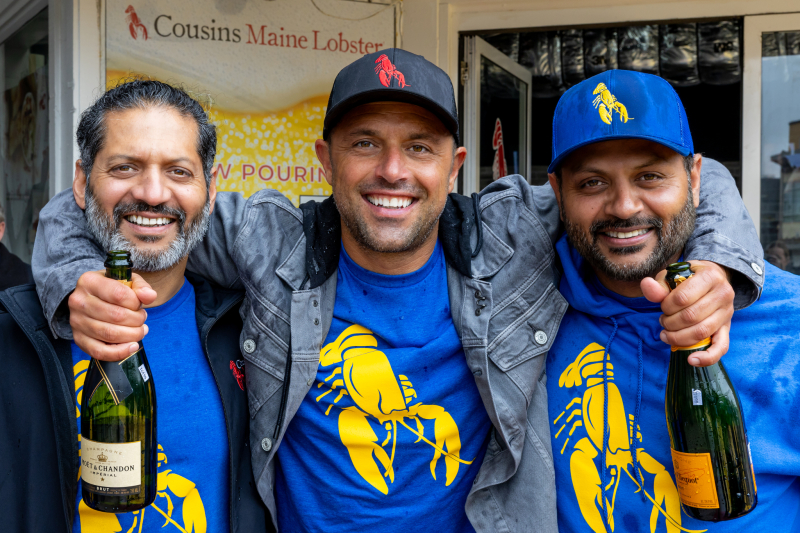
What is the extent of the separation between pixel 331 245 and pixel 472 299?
509mm

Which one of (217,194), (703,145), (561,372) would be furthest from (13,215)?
(703,145)

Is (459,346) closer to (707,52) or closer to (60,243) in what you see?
(60,243)

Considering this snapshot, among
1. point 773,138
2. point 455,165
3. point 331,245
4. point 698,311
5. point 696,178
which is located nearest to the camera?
point 698,311

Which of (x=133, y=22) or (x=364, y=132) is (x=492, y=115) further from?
(x=364, y=132)

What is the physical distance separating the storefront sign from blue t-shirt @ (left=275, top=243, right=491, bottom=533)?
2.18m

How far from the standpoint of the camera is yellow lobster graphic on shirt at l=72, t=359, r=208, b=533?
5.43 feet

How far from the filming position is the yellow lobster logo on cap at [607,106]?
5.63 feet

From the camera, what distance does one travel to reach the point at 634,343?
176cm

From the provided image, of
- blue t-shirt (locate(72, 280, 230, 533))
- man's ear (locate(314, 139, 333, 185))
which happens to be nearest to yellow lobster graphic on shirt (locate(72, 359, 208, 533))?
blue t-shirt (locate(72, 280, 230, 533))

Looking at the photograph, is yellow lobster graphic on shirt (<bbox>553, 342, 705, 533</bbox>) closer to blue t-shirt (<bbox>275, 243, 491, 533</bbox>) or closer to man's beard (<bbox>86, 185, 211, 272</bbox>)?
blue t-shirt (<bbox>275, 243, 491, 533</bbox>)

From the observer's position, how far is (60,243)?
1.77 metres

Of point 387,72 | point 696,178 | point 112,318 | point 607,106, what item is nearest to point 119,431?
point 112,318

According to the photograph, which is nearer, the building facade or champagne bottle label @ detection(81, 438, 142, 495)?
champagne bottle label @ detection(81, 438, 142, 495)

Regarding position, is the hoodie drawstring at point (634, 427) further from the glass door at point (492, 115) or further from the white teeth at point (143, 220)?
the glass door at point (492, 115)
